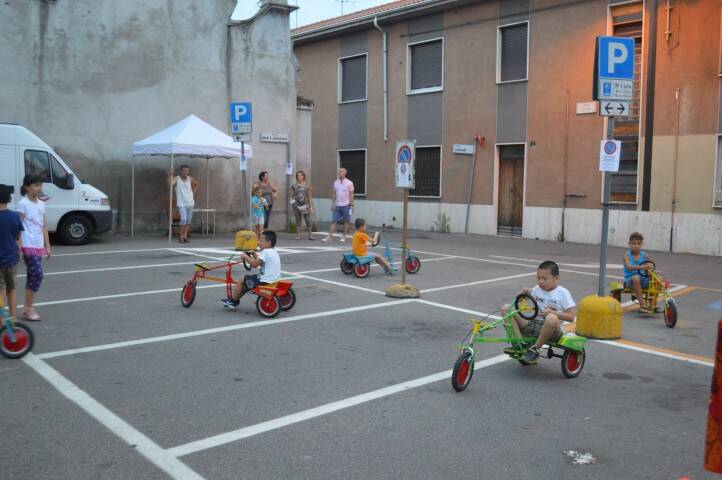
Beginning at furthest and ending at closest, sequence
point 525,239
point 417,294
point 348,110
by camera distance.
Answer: point 348,110
point 525,239
point 417,294

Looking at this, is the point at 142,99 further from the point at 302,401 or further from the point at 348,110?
the point at 302,401

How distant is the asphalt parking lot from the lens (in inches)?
170

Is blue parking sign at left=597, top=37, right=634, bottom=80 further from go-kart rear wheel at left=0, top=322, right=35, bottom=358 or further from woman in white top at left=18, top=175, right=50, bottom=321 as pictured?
go-kart rear wheel at left=0, top=322, right=35, bottom=358

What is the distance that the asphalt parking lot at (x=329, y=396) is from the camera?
431 cm

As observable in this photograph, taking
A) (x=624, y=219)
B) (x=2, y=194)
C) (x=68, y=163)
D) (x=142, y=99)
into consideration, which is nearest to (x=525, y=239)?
(x=624, y=219)

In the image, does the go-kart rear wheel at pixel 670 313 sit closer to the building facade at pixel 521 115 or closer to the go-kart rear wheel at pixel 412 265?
the go-kart rear wheel at pixel 412 265

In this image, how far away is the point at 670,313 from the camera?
8484mm

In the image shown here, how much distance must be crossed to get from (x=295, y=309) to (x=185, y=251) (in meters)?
6.99

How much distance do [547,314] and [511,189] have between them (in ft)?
52.5

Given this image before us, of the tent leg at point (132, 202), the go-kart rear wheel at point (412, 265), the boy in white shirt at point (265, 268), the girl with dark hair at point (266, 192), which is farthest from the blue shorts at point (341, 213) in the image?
the boy in white shirt at point (265, 268)

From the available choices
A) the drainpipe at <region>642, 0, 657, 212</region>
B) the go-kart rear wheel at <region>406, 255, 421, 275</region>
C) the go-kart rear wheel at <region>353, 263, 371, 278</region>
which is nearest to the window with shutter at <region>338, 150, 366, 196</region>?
the drainpipe at <region>642, 0, 657, 212</region>

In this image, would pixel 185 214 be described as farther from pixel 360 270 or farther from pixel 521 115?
pixel 521 115

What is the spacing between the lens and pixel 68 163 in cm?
1827

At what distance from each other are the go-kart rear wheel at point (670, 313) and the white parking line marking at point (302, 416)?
3139 mm
